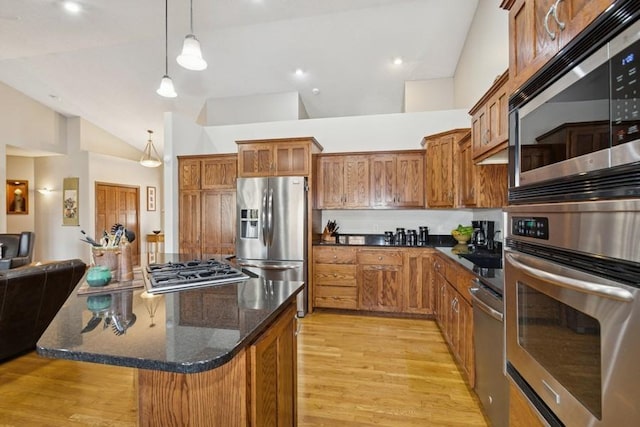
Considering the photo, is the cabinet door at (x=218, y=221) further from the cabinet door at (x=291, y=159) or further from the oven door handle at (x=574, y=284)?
the oven door handle at (x=574, y=284)

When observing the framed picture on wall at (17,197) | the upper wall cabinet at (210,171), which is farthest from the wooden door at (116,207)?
the upper wall cabinet at (210,171)

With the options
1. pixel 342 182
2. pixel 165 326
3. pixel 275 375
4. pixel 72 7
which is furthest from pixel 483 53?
pixel 72 7

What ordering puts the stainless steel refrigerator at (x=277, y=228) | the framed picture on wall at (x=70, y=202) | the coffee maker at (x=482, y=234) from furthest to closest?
the framed picture on wall at (x=70, y=202) → the stainless steel refrigerator at (x=277, y=228) → the coffee maker at (x=482, y=234)

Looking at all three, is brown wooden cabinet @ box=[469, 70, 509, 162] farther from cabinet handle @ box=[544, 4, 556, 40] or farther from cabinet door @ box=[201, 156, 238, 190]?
cabinet door @ box=[201, 156, 238, 190]

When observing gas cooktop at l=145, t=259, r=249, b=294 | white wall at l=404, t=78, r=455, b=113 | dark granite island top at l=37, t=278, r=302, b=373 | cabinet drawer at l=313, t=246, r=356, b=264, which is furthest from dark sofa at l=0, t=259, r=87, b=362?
white wall at l=404, t=78, r=455, b=113

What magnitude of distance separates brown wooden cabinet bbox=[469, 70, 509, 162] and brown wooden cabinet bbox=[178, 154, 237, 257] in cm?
330

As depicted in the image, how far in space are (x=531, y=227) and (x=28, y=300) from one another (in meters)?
3.72

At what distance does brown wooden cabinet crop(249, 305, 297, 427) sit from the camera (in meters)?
1.13

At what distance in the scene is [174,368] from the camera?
2.72ft

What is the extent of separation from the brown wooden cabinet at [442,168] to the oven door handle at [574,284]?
2736 millimetres

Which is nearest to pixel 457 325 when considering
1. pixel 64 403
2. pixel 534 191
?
pixel 534 191

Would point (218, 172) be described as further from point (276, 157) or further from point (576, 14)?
point (576, 14)

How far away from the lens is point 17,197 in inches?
284

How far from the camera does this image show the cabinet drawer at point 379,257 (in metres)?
3.91
